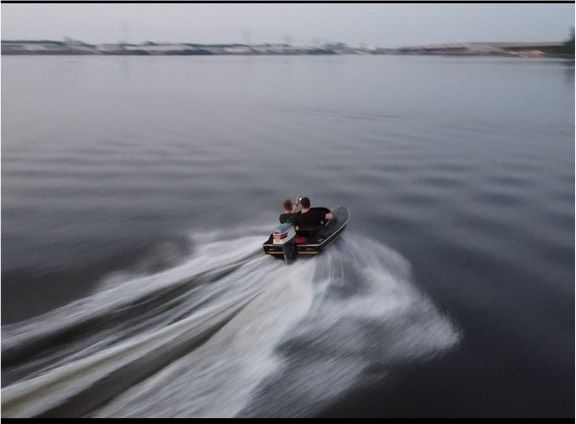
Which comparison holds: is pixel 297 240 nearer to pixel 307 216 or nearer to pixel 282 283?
pixel 307 216

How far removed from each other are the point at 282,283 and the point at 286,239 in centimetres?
138

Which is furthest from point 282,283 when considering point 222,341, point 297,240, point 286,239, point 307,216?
point 222,341

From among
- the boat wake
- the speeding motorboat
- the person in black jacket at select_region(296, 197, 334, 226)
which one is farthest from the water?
the person in black jacket at select_region(296, 197, 334, 226)

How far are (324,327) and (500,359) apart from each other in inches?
150

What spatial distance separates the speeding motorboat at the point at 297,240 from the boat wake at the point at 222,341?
351mm

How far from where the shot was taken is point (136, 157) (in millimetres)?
27531

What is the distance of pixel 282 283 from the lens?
13.2 metres

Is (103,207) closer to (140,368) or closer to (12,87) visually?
(140,368)

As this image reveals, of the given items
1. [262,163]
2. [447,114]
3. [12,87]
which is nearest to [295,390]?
[262,163]

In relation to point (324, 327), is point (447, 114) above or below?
below

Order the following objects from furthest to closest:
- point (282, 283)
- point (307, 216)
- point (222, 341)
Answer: point (307, 216) < point (282, 283) < point (222, 341)

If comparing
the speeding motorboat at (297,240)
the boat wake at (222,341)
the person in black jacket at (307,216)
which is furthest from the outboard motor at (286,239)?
the person in black jacket at (307,216)

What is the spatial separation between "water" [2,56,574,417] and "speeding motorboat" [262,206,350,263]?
33 centimetres

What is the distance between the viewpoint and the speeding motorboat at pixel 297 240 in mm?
13977
